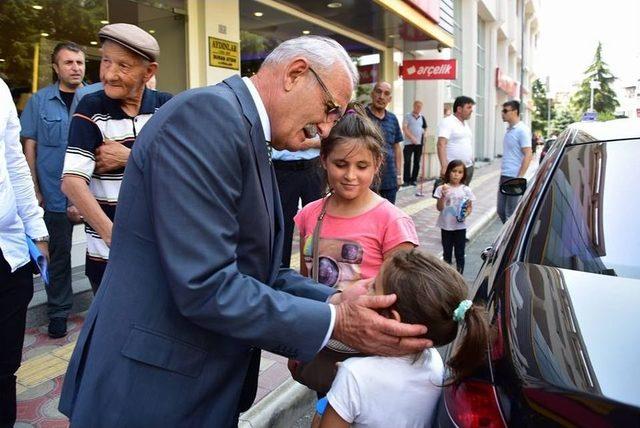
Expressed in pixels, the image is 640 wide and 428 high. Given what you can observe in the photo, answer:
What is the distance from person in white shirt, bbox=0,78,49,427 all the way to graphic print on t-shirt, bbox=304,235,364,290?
123 centimetres

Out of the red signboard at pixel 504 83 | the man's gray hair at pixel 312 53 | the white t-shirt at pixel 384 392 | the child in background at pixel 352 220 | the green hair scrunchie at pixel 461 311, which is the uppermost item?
the red signboard at pixel 504 83

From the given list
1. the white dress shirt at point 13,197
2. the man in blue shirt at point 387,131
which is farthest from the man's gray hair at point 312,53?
the man in blue shirt at point 387,131

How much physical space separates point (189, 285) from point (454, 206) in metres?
4.63

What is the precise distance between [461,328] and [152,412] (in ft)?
2.76

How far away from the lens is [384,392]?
1.49 meters

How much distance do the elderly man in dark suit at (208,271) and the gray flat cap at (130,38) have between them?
107cm

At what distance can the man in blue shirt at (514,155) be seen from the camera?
6.54 m

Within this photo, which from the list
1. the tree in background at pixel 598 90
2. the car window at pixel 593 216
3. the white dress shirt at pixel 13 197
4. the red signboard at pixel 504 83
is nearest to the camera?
the car window at pixel 593 216

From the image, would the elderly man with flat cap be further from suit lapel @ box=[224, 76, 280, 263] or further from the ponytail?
the ponytail

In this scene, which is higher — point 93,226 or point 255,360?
point 93,226

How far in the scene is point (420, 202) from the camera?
1078cm

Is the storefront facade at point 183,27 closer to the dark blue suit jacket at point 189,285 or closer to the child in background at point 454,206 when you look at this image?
the child in background at point 454,206

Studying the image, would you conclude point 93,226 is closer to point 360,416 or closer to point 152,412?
point 152,412

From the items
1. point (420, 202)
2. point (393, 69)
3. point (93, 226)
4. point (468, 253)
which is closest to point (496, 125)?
point (393, 69)
